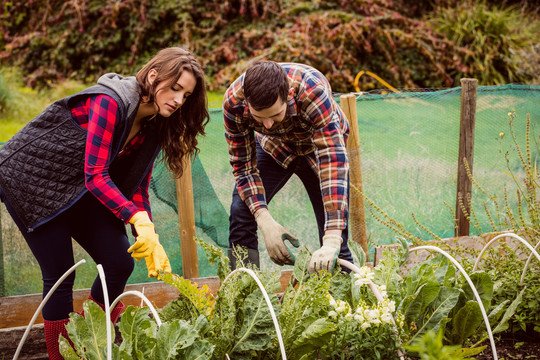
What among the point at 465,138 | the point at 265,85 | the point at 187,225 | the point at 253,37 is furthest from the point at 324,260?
the point at 253,37

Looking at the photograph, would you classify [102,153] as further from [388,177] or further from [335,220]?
[388,177]

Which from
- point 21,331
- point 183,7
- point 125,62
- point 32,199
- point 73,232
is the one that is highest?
point 183,7

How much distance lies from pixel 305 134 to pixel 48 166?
3.46 ft

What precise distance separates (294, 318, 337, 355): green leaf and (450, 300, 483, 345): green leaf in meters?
0.53

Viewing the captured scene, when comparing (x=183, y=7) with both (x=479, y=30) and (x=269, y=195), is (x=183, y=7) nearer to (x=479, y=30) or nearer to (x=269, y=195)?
(x=479, y=30)

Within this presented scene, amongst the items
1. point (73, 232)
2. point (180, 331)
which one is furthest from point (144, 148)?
point (180, 331)

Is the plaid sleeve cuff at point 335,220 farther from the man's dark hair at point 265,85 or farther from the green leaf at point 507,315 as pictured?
the green leaf at point 507,315

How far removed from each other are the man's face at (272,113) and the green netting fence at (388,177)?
4.56 feet

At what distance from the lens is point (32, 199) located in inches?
78.5

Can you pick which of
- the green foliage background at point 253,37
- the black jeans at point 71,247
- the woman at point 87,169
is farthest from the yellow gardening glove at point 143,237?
the green foliage background at point 253,37

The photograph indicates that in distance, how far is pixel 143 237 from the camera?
6.22ft

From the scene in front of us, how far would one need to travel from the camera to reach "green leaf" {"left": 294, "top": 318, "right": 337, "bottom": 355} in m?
1.52

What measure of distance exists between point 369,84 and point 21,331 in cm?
489

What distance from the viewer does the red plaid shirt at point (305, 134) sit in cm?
212
